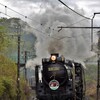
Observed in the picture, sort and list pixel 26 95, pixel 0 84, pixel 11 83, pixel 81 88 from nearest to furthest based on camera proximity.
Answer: pixel 81 88 → pixel 0 84 → pixel 11 83 → pixel 26 95

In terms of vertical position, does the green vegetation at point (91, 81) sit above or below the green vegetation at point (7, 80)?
below

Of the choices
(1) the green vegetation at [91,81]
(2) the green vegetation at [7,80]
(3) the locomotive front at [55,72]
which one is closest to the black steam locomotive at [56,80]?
(3) the locomotive front at [55,72]

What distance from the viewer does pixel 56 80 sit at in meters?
17.1

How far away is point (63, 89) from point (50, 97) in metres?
0.73

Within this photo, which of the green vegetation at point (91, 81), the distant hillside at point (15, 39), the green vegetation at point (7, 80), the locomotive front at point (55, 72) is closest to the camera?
the locomotive front at point (55, 72)

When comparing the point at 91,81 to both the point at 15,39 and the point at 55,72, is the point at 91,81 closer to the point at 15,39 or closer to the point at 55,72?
the point at 15,39

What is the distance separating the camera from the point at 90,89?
2466 inches

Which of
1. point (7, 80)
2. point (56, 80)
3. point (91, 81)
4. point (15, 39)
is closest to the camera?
point (56, 80)

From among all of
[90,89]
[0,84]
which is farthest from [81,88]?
[90,89]

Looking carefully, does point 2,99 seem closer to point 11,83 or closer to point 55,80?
point 11,83

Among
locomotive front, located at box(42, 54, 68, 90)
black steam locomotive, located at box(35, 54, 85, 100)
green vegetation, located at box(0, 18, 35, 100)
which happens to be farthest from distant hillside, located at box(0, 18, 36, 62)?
locomotive front, located at box(42, 54, 68, 90)

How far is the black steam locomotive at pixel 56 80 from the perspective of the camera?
17047 millimetres

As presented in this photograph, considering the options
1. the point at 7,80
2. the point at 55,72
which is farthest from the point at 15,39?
the point at 55,72

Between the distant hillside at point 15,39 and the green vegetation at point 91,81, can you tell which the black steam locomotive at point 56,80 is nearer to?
the distant hillside at point 15,39
